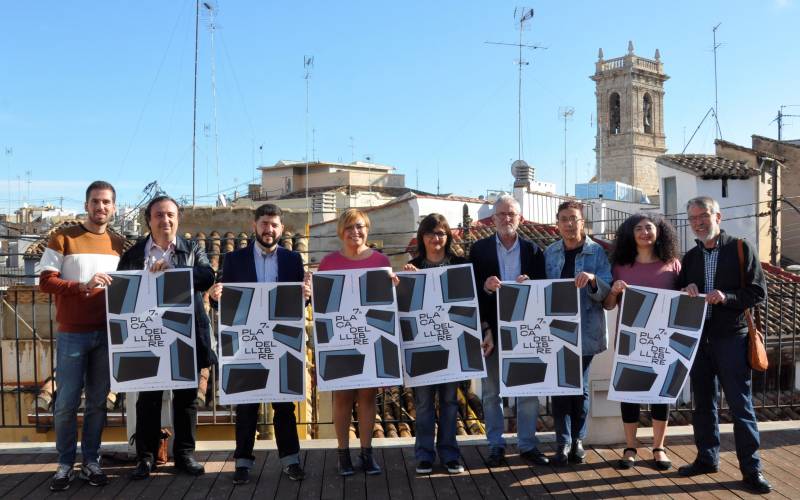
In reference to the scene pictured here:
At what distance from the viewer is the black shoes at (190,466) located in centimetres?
544

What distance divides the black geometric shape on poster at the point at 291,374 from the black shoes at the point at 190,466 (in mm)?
819

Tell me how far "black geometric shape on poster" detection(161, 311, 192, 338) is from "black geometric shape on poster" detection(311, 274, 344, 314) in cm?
90

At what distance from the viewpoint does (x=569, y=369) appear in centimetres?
553

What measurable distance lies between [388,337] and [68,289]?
2.19 m

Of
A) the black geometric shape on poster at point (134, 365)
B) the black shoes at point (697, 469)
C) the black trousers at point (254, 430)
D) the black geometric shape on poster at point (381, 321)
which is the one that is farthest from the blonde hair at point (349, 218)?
the black shoes at point (697, 469)

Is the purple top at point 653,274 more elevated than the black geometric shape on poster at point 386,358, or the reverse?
the purple top at point 653,274

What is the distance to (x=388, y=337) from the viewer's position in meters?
5.47

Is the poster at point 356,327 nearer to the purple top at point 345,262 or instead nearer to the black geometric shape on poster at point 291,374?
the purple top at point 345,262

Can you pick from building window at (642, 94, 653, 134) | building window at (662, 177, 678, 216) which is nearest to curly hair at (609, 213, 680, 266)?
building window at (662, 177, 678, 216)

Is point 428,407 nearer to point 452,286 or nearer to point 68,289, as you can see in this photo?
point 452,286

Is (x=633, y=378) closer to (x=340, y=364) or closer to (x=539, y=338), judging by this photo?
(x=539, y=338)

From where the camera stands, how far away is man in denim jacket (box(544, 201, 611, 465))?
18.1 feet

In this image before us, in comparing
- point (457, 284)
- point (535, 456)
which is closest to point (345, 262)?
point (457, 284)

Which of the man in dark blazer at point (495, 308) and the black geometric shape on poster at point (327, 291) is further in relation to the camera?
the man in dark blazer at point (495, 308)
